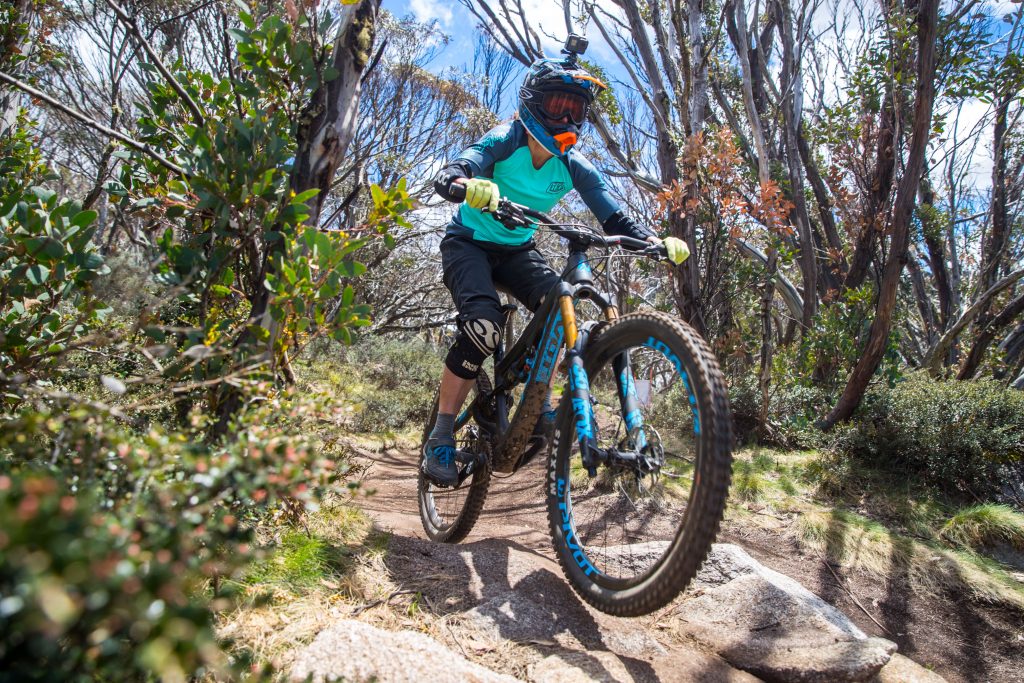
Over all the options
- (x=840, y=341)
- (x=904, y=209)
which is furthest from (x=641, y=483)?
(x=840, y=341)

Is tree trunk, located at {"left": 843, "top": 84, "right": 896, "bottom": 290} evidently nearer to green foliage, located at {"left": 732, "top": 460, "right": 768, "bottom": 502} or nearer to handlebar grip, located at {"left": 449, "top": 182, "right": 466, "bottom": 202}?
green foliage, located at {"left": 732, "top": 460, "right": 768, "bottom": 502}

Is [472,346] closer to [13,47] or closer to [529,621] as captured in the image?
[529,621]

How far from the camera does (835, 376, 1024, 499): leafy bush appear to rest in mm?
5426

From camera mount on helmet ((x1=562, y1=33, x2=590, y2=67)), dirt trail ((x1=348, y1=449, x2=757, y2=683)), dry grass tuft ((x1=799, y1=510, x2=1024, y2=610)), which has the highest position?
camera mount on helmet ((x1=562, y1=33, x2=590, y2=67))

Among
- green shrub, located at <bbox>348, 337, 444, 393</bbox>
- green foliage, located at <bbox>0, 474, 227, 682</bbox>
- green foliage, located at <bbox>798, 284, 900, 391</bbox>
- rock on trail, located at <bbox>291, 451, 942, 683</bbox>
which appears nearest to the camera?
green foliage, located at <bbox>0, 474, 227, 682</bbox>

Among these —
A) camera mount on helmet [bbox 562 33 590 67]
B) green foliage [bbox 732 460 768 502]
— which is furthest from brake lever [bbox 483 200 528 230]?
green foliage [bbox 732 460 768 502]

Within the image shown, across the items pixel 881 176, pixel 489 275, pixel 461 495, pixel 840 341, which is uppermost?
pixel 881 176

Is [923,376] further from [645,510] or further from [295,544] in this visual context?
[295,544]

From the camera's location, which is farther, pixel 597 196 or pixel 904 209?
pixel 904 209

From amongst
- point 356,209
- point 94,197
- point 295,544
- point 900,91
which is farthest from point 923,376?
point 356,209

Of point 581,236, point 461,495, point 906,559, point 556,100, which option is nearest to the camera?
point 581,236

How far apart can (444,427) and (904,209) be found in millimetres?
4772

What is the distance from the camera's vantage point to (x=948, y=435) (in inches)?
221

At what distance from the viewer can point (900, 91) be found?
7.42 m
